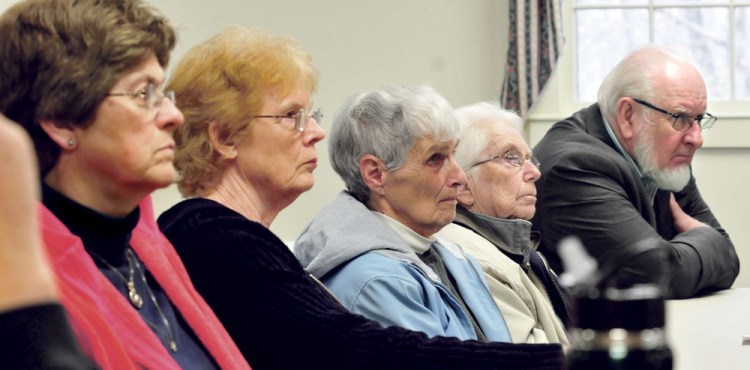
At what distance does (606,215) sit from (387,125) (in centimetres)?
113

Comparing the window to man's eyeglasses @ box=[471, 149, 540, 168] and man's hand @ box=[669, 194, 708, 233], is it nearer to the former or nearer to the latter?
man's hand @ box=[669, 194, 708, 233]

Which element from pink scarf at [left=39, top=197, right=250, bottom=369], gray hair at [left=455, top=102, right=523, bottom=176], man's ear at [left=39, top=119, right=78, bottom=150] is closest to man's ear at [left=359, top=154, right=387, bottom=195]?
gray hair at [left=455, top=102, right=523, bottom=176]

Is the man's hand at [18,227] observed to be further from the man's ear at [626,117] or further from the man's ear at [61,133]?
the man's ear at [626,117]

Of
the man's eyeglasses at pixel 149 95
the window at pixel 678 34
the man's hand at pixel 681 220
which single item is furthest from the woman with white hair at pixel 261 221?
the window at pixel 678 34

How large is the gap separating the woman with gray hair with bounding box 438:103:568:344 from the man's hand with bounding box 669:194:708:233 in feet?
2.14

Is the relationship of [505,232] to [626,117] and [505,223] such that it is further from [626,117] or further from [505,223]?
[626,117]

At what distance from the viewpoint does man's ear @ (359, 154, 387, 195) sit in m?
2.53

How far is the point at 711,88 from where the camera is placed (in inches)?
221

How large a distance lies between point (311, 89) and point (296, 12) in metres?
3.57

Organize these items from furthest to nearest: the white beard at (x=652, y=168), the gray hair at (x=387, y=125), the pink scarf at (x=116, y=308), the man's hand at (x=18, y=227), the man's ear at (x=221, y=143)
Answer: the white beard at (x=652, y=168), the gray hair at (x=387, y=125), the man's ear at (x=221, y=143), the pink scarf at (x=116, y=308), the man's hand at (x=18, y=227)

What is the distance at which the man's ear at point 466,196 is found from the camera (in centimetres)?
301

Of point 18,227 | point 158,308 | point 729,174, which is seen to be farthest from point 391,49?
point 18,227

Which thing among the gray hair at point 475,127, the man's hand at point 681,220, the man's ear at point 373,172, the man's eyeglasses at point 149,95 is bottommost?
the man's hand at point 681,220

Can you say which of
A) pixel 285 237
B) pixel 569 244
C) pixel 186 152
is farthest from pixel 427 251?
pixel 285 237
